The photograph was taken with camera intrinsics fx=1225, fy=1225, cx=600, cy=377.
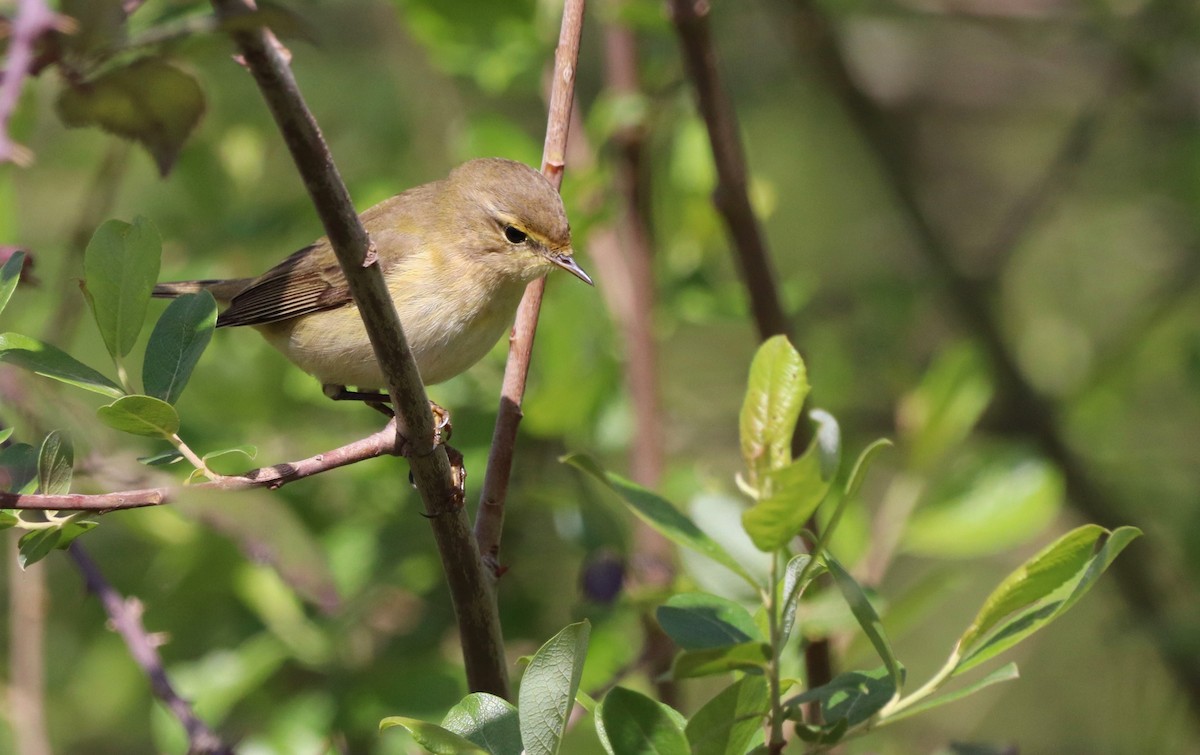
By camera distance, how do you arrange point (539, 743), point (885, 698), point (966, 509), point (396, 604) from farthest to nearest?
point (396, 604), point (966, 509), point (885, 698), point (539, 743)

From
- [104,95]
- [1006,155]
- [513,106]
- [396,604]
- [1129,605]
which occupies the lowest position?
[1129,605]

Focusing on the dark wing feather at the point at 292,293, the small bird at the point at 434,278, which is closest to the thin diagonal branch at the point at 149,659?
the small bird at the point at 434,278

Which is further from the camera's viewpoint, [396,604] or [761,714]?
[396,604]

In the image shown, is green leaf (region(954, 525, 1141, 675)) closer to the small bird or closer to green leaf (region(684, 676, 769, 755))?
green leaf (region(684, 676, 769, 755))

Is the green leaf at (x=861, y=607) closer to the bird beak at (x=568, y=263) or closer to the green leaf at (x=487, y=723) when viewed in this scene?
the green leaf at (x=487, y=723)

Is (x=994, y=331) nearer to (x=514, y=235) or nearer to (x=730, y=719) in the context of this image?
(x=514, y=235)

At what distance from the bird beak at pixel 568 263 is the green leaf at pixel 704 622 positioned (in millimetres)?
1472

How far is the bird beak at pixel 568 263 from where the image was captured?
327cm

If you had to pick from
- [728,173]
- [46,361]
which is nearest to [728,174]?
[728,173]

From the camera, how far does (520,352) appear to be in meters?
2.35

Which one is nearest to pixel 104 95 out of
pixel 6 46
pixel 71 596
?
pixel 6 46

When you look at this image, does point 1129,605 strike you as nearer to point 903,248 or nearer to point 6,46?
point 903,248

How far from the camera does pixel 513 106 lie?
23.5ft

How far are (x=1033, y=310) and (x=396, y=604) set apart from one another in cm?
371
